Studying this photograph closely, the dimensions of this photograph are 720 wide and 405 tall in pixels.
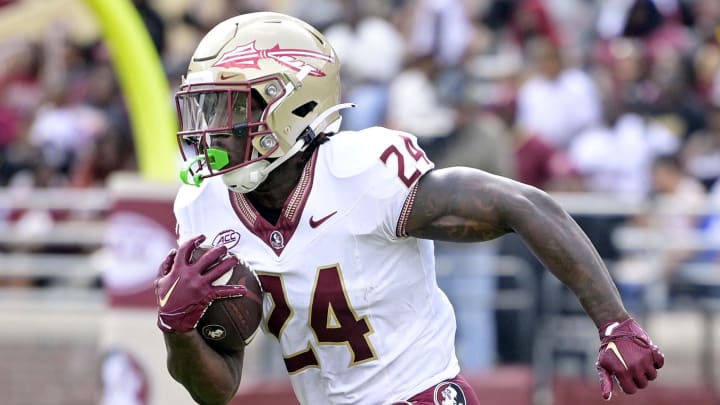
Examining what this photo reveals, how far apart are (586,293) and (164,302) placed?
112cm

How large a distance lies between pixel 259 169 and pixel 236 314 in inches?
16.0

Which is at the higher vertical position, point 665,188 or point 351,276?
point 351,276

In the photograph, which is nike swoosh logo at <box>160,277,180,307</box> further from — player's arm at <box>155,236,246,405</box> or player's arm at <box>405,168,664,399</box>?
player's arm at <box>405,168,664,399</box>

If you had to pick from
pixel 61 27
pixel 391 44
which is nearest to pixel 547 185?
pixel 391 44

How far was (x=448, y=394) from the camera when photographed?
156 inches

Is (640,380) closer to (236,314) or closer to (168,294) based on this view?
(236,314)

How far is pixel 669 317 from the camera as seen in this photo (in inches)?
321

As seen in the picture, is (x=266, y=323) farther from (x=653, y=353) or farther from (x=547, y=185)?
(x=547, y=185)

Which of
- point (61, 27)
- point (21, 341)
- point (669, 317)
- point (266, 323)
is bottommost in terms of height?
point (21, 341)

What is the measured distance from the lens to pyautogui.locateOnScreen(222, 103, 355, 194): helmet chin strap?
390 cm

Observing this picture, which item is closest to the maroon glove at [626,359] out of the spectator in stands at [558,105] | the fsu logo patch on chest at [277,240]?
the fsu logo patch on chest at [277,240]

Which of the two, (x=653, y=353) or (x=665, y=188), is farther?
(x=665, y=188)

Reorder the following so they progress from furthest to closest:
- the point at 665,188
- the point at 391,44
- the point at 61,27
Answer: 1. the point at 61,27
2. the point at 391,44
3. the point at 665,188

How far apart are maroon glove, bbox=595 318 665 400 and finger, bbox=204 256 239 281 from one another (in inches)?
39.5
